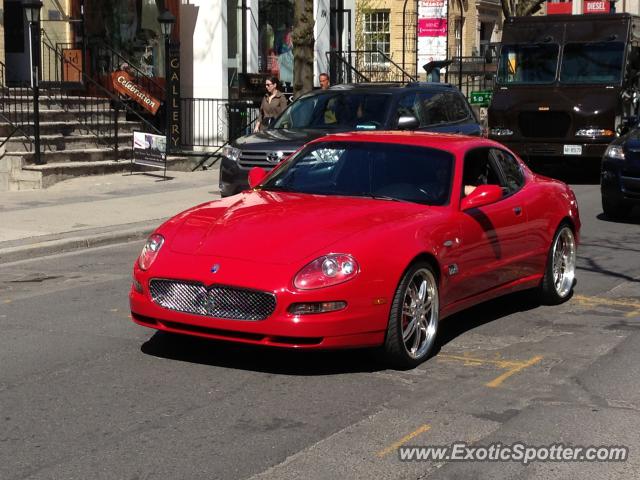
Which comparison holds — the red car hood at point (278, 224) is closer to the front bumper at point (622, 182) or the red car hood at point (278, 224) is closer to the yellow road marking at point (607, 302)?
the yellow road marking at point (607, 302)

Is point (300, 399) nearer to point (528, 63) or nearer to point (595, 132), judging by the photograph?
point (595, 132)

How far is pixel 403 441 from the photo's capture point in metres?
5.70

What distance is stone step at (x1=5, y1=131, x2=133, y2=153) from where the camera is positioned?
19.0 metres

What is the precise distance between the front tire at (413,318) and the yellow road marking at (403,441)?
1037mm

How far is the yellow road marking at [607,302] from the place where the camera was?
9.32 m

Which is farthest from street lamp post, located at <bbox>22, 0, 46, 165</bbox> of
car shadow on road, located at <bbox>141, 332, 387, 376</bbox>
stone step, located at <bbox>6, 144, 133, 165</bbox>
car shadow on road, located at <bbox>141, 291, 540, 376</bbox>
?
car shadow on road, located at <bbox>141, 332, 387, 376</bbox>

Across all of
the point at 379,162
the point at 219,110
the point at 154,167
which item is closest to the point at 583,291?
the point at 379,162

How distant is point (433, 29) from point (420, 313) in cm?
2602

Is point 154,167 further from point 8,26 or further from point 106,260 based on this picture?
point 106,260

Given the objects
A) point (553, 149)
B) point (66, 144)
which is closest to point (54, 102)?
point (66, 144)

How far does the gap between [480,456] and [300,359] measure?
81.3 inches

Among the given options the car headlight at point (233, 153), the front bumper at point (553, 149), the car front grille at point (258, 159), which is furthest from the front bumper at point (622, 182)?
the front bumper at point (553, 149)

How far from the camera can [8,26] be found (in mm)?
22578

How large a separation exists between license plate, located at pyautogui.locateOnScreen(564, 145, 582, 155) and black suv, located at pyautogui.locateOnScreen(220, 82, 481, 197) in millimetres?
4773
